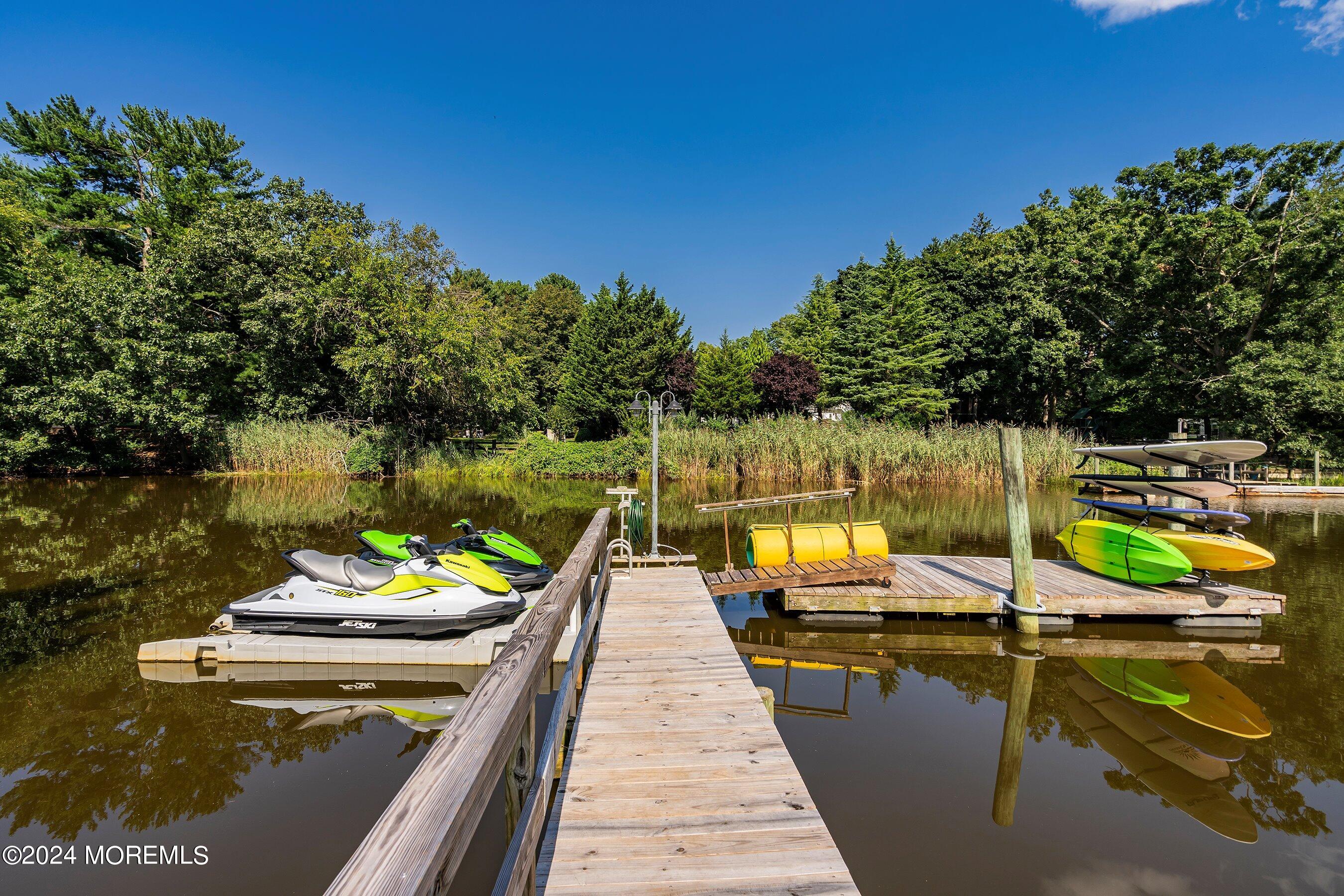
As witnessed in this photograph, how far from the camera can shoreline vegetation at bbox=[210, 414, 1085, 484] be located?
19453 millimetres

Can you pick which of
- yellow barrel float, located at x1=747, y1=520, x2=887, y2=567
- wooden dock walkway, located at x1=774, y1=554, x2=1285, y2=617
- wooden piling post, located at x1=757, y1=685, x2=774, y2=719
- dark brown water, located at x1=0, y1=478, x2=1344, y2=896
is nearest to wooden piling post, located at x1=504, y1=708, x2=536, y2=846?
dark brown water, located at x1=0, y1=478, x2=1344, y2=896

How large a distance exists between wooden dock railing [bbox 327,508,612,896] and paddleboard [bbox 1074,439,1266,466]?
775 centimetres

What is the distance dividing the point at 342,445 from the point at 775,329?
3346cm

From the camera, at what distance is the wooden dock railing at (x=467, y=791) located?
1.07 metres

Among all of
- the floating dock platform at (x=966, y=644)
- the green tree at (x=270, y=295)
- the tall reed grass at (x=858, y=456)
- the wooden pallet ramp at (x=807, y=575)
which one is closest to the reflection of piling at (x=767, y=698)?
the floating dock platform at (x=966, y=644)

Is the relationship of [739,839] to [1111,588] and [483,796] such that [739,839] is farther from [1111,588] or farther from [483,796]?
[1111,588]

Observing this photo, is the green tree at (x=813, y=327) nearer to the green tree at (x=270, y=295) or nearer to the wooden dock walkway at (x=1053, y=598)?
the green tree at (x=270, y=295)

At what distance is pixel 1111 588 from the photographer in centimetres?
730

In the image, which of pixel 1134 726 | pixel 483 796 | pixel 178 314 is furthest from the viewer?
pixel 178 314

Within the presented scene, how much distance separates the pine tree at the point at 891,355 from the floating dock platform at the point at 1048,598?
21309 millimetres

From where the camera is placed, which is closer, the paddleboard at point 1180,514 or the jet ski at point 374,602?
the jet ski at point 374,602

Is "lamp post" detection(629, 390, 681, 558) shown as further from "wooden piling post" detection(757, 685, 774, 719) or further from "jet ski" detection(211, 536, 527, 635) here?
"wooden piling post" detection(757, 685, 774, 719)

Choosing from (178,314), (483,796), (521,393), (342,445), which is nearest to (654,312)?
(521,393)

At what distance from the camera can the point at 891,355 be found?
2844 centimetres
